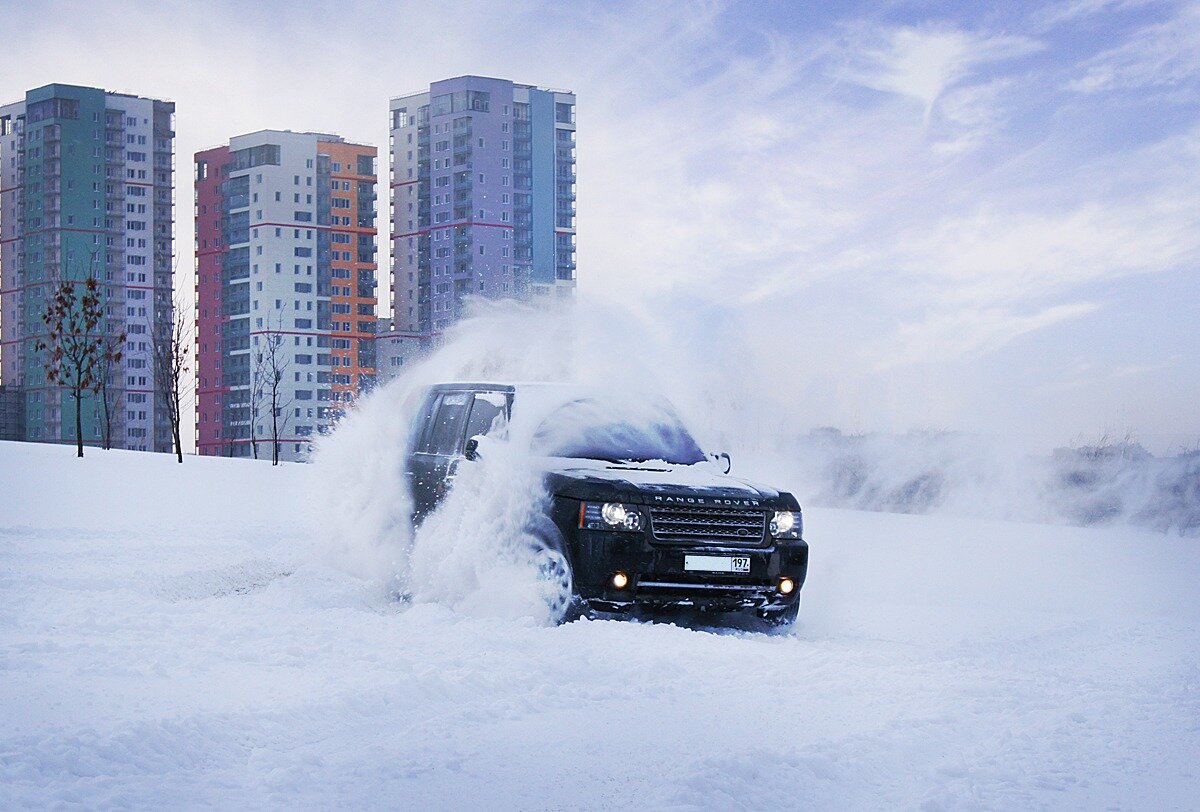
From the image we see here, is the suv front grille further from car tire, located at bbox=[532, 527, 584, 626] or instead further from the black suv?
car tire, located at bbox=[532, 527, 584, 626]

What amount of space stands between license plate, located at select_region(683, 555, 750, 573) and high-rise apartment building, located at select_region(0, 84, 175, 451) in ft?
379

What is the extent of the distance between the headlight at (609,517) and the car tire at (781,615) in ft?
4.17

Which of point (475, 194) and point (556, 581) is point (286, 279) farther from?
point (556, 581)

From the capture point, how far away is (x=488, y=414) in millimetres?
10531

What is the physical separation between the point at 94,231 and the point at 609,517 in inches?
4888

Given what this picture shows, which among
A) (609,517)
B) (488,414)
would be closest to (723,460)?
(488,414)

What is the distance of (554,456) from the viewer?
391 inches

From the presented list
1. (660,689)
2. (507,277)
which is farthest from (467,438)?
(507,277)

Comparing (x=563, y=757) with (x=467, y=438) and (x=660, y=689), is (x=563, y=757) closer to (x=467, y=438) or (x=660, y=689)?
(x=660, y=689)

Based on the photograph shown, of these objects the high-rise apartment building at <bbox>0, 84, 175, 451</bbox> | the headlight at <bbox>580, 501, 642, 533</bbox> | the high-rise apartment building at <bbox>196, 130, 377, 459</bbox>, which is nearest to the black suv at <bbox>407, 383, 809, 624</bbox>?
the headlight at <bbox>580, 501, 642, 533</bbox>

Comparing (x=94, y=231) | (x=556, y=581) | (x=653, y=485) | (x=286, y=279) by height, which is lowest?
(x=556, y=581)

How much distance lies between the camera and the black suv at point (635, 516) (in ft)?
29.2

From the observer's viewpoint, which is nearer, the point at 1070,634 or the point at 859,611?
the point at 1070,634

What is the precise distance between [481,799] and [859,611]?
720 centimetres
